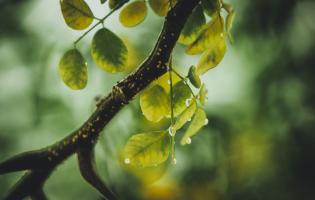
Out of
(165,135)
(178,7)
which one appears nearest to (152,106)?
(165,135)

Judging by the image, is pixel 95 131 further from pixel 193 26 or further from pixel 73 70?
pixel 193 26

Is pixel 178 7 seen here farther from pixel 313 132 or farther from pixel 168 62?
pixel 313 132

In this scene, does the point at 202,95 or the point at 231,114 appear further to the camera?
the point at 231,114


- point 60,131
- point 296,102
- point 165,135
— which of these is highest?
point 60,131

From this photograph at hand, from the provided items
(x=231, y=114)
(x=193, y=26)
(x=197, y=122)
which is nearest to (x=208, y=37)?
(x=193, y=26)

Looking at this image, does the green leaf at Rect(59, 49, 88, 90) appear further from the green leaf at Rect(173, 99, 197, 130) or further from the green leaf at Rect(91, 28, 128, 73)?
the green leaf at Rect(173, 99, 197, 130)

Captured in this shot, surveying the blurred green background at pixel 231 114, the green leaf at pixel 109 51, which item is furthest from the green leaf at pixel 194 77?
the blurred green background at pixel 231 114

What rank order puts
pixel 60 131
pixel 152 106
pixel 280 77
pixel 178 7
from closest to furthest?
1. pixel 178 7
2. pixel 152 106
3. pixel 280 77
4. pixel 60 131
